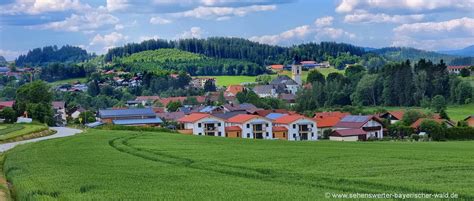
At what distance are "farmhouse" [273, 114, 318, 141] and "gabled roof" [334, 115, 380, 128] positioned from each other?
3687 mm

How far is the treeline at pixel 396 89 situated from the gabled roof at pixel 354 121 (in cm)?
2829

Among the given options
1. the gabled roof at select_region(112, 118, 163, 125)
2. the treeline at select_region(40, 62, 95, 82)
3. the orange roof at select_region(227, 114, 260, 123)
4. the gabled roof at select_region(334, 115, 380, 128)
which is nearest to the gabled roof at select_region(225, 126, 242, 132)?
the orange roof at select_region(227, 114, 260, 123)

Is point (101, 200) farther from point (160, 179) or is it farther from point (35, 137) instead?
point (35, 137)

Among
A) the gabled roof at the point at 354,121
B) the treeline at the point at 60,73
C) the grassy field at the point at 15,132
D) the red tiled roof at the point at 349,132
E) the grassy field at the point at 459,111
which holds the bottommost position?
the red tiled roof at the point at 349,132

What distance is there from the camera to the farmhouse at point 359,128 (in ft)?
244

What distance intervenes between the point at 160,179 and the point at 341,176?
6.33m

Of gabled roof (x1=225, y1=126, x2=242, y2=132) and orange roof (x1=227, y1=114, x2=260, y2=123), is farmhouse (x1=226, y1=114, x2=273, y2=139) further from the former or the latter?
gabled roof (x1=225, y1=126, x2=242, y2=132)

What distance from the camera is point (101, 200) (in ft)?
58.9

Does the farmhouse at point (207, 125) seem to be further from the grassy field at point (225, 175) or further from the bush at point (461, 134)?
the grassy field at point (225, 175)

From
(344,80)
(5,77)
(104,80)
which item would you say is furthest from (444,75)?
(5,77)

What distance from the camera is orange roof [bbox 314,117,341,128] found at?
8300 cm

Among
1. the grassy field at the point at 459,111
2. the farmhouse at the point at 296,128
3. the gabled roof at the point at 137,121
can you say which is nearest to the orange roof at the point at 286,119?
the farmhouse at the point at 296,128

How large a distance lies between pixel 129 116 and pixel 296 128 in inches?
1117

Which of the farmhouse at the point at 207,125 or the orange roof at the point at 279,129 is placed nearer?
the orange roof at the point at 279,129
